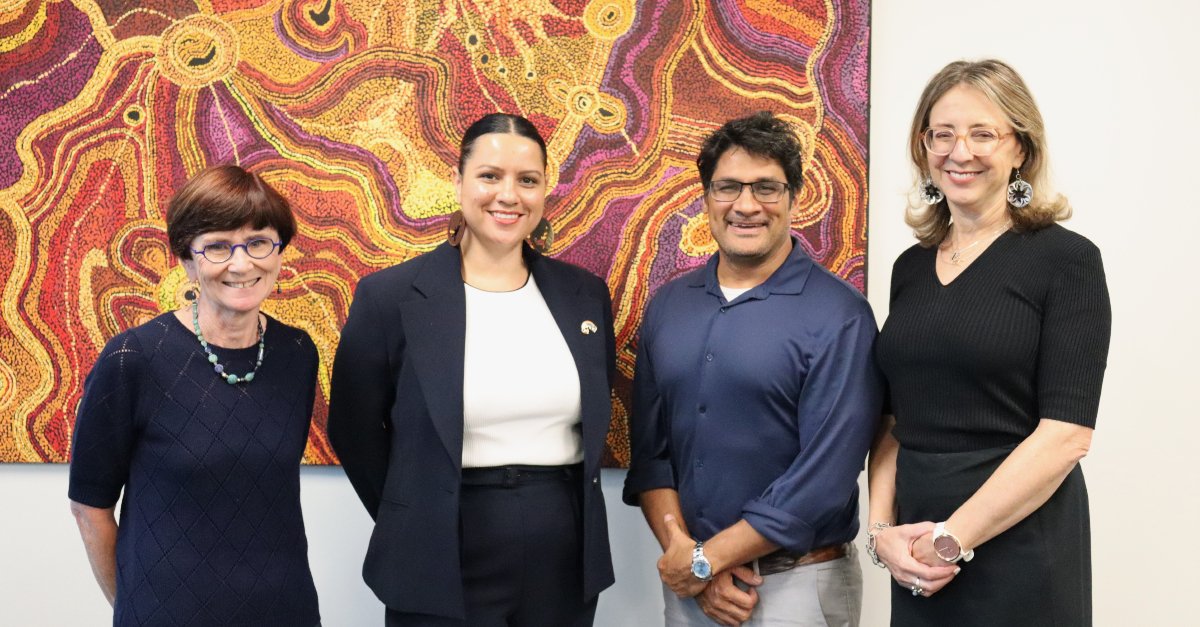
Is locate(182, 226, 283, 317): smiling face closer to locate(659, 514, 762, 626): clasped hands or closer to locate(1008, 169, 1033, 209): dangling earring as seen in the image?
locate(659, 514, 762, 626): clasped hands

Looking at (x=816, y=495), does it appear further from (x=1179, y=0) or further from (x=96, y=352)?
(x=96, y=352)

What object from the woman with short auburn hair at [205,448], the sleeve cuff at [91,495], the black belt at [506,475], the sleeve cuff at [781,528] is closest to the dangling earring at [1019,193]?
the sleeve cuff at [781,528]

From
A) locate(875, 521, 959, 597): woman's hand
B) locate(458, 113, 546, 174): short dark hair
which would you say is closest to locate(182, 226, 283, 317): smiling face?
locate(458, 113, 546, 174): short dark hair

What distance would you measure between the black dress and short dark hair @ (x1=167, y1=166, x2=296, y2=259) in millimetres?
1259

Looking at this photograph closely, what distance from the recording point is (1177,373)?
224 centimetres

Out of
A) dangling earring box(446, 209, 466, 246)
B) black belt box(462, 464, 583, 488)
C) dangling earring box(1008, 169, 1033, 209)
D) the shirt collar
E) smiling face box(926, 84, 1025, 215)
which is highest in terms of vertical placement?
smiling face box(926, 84, 1025, 215)

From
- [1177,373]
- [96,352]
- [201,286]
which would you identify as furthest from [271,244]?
[1177,373]

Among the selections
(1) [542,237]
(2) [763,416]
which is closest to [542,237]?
(1) [542,237]

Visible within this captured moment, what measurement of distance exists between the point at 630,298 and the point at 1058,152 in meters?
1.16

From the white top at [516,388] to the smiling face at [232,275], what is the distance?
1.43 ft

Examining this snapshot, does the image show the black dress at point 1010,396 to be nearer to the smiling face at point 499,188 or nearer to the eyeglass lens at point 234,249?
the smiling face at point 499,188

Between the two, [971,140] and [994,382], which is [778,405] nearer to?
[994,382]

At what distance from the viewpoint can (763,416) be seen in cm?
181

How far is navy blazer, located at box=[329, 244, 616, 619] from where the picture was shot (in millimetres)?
1765
